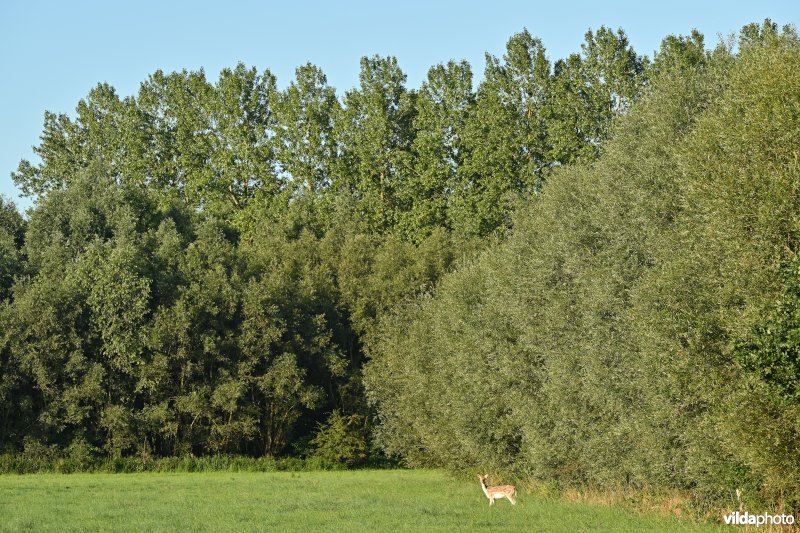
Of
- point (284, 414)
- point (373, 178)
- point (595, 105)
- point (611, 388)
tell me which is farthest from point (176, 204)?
point (611, 388)

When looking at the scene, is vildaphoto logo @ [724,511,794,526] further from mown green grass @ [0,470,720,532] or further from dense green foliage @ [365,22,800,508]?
mown green grass @ [0,470,720,532]

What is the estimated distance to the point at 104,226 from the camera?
2879 inches

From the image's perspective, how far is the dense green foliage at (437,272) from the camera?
27.0m

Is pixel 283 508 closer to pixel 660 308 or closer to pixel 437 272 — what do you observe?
pixel 660 308

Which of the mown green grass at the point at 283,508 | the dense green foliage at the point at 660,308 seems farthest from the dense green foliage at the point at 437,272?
the mown green grass at the point at 283,508

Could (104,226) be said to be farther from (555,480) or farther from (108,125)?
(555,480)

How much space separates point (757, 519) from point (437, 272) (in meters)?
46.6

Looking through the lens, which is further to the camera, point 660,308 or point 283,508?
point 283,508

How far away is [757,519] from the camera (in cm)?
2591

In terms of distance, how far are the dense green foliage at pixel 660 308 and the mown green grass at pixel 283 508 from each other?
8.07ft

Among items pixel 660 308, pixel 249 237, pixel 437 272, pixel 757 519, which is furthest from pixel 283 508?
pixel 249 237

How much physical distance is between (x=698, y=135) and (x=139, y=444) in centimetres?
4419

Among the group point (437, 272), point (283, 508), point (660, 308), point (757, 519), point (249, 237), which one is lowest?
point (757, 519)

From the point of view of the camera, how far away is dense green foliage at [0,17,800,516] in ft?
88.5
